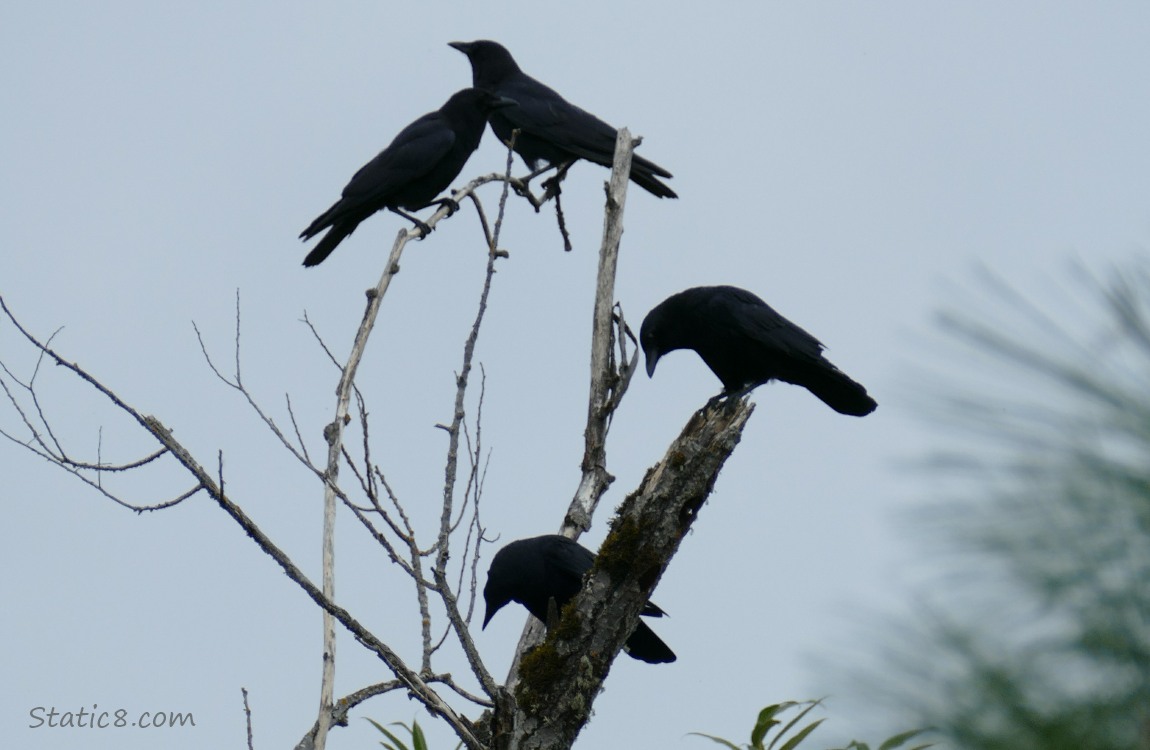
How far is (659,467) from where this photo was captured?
347cm

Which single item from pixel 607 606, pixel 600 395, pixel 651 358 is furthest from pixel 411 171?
pixel 607 606

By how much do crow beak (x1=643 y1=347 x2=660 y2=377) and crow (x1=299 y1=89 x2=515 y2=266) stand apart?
161 cm

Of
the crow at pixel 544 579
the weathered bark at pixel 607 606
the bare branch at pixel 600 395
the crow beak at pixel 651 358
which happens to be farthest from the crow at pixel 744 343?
the weathered bark at pixel 607 606

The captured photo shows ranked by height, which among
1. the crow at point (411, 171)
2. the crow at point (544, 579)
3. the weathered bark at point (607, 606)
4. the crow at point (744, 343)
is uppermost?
the crow at point (411, 171)

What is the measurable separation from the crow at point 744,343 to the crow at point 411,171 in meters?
1.69

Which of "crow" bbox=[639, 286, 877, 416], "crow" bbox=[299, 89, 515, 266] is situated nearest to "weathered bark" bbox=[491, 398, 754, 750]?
"crow" bbox=[639, 286, 877, 416]

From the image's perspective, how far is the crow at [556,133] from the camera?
7086 mm

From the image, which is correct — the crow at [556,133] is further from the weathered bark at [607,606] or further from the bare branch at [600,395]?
the weathered bark at [607,606]

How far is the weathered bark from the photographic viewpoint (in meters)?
3.16

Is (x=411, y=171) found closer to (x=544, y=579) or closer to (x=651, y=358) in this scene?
(x=651, y=358)

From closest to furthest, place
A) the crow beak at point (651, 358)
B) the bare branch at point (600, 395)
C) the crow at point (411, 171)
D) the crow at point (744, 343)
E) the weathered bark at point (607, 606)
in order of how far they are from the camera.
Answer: the weathered bark at point (607, 606) < the bare branch at point (600, 395) < the crow at point (744, 343) < the crow beak at point (651, 358) < the crow at point (411, 171)

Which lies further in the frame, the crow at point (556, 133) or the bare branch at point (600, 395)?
the crow at point (556, 133)

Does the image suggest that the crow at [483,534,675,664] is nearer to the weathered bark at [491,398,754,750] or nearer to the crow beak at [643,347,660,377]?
the crow beak at [643,347,660,377]

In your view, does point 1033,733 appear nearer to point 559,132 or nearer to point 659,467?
point 659,467
